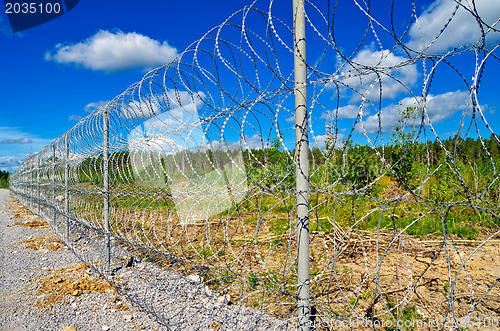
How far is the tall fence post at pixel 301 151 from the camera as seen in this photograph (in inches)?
78.9

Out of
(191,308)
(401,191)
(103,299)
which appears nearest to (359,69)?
(191,308)

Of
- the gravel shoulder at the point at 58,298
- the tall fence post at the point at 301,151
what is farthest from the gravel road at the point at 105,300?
the tall fence post at the point at 301,151

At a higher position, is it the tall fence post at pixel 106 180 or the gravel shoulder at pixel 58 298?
the tall fence post at pixel 106 180

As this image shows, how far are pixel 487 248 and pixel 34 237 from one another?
882cm

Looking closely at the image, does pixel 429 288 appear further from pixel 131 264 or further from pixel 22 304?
pixel 22 304

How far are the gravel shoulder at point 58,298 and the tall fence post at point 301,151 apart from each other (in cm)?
167

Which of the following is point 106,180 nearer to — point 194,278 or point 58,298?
point 58,298

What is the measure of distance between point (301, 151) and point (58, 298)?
11.5 ft

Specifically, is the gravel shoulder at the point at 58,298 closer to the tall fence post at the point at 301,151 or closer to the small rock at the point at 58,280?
the small rock at the point at 58,280

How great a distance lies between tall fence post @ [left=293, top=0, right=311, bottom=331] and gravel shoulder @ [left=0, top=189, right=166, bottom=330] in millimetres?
1666

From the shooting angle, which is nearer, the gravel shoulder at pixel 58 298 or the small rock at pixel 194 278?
the gravel shoulder at pixel 58 298

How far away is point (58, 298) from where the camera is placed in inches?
151

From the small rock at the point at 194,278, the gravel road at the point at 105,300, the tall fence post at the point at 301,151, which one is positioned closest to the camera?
the tall fence post at the point at 301,151

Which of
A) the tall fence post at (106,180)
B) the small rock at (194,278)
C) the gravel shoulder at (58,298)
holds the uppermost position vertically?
the tall fence post at (106,180)
